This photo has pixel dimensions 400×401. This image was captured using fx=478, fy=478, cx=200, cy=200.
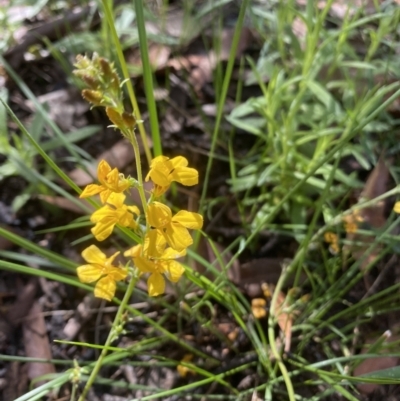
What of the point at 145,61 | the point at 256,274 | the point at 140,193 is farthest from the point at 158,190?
the point at 256,274

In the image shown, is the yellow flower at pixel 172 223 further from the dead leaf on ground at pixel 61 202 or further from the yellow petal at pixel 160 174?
the dead leaf on ground at pixel 61 202

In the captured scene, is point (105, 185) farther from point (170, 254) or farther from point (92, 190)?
point (170, 254)

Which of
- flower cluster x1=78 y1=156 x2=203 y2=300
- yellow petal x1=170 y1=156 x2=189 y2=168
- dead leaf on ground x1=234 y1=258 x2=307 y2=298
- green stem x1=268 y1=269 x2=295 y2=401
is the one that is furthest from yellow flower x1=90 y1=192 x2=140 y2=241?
dead leaf on ground x1=234 y1=258 x2=307 y2=298

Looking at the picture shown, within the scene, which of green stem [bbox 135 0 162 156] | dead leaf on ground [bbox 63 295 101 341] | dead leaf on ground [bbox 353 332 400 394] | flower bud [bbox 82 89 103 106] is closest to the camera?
flower bud [bbox 82 89 103 106]

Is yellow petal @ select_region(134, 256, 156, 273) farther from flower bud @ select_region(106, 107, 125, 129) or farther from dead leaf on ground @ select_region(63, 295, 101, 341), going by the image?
dead leaf on ground @ select_region(63, 295, 101, 341)

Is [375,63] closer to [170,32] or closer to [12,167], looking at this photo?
[170,32]

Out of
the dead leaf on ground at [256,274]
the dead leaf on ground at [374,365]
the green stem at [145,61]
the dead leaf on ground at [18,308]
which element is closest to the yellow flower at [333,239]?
the dead leaf on ground at [256,274]

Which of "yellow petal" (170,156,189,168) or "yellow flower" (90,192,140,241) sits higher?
"yellow petal" (170,156,189,168)

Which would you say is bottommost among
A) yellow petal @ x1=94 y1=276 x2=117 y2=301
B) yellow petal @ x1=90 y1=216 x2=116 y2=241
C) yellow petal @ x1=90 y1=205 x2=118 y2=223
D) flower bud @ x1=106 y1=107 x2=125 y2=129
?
yellow petal @ x1=94 y1=276 x2=117 y2=301
